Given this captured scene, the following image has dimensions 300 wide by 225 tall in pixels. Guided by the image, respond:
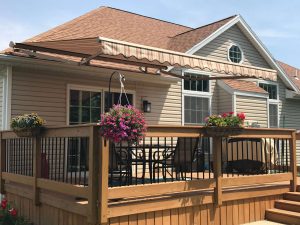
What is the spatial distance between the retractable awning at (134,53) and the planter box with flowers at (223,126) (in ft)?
4.40

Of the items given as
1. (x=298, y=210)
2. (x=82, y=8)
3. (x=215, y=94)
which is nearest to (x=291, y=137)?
(x=298, y=210)

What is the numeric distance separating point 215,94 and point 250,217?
5.83 meters

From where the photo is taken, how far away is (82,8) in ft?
48.0

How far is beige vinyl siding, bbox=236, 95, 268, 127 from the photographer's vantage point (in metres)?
11.8

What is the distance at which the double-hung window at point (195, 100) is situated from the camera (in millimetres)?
11202

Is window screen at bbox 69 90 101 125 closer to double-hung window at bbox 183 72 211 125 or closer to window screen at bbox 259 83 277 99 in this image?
double-hung window at bbox 183 72 211 125

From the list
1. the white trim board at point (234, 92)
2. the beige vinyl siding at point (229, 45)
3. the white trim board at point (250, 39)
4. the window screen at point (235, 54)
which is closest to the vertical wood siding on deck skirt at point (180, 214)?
the white trim board at point (234, 92)

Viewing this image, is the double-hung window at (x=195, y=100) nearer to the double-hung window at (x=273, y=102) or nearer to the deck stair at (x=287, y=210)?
the double-hung window at (x=273, y=102)

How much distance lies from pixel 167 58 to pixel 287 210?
3448 mm

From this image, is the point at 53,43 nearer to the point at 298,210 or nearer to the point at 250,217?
the point at 250,217

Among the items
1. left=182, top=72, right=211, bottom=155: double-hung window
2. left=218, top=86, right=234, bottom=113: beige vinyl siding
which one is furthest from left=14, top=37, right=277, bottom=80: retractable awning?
left=218, top=86, right=234, bottom=113: beige vinyl siding

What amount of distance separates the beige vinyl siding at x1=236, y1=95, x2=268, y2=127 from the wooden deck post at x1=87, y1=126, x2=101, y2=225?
7.66m

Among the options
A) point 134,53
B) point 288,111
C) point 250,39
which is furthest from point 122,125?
point 288,111

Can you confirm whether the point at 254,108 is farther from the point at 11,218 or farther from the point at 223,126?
the point at 11,218
